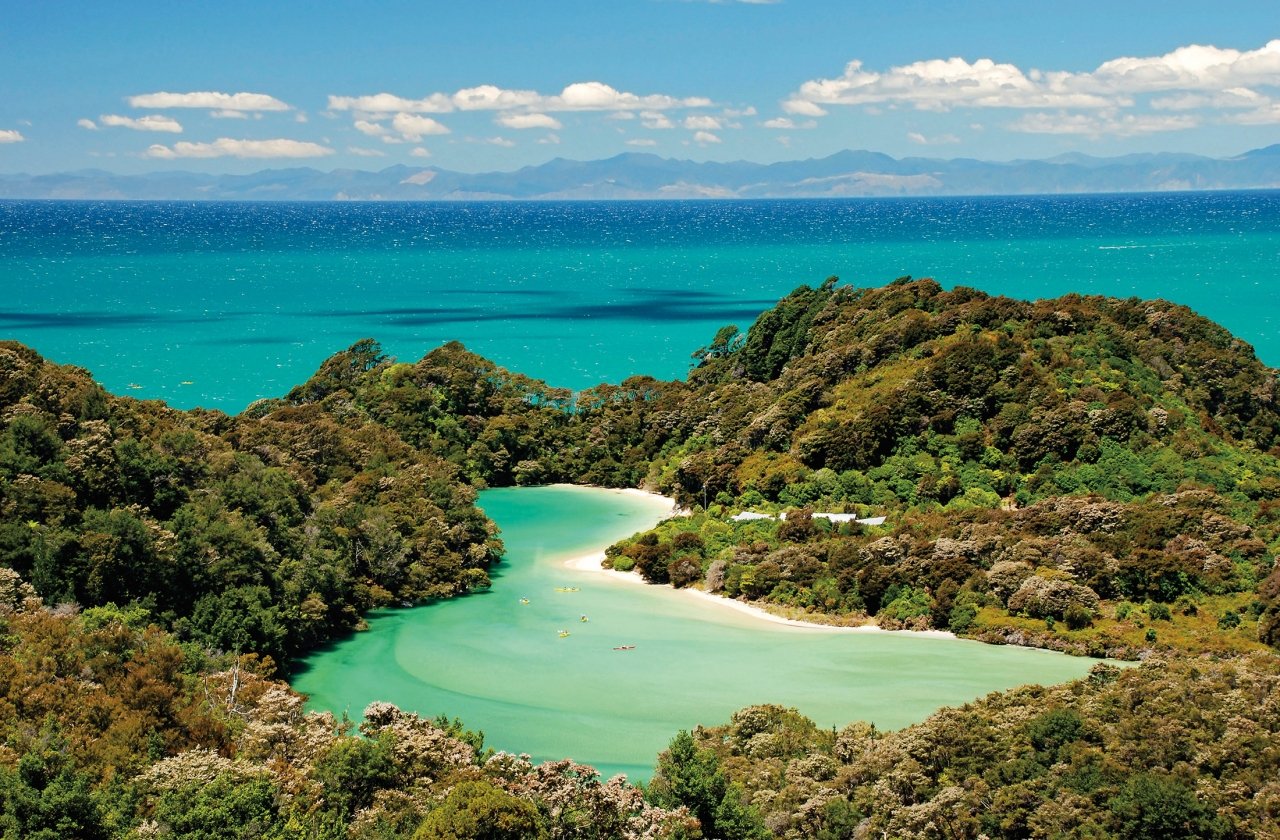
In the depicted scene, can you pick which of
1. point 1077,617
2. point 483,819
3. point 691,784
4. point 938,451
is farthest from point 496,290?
point 483,819

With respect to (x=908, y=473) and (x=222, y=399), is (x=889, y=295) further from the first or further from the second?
(x=222, y=399)

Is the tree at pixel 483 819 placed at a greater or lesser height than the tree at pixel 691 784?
greater

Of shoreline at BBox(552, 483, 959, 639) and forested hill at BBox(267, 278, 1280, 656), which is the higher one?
forested hill at BBox(267, 278, 1280, 656)

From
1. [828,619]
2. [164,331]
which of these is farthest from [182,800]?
[164,331]

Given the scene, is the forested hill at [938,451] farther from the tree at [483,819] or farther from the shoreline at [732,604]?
the tree at [483,819]

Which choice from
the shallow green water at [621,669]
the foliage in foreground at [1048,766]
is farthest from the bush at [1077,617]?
the foliage in foreground at [1048,766]

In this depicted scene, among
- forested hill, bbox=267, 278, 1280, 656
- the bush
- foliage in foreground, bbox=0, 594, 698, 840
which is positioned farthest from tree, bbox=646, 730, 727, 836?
the bush

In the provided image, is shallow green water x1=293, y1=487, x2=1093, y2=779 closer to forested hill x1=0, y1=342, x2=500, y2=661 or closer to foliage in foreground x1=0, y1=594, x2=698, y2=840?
forested hill x1=0, y1=342, x2=500, y2=661
